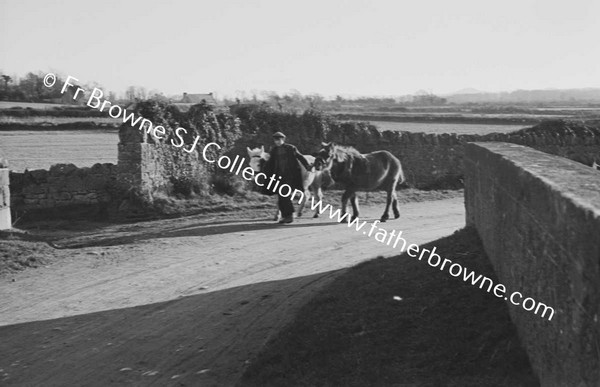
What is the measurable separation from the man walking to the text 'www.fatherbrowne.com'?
48.0 inches

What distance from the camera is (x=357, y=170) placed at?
Answer: 1816 cm

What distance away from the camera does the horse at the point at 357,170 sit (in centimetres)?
1758

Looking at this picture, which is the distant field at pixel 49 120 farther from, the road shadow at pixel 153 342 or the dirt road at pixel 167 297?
the road shadow at pixel 153 342

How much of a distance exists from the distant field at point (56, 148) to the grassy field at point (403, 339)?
16.4m

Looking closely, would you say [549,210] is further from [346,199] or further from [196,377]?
[346,199]

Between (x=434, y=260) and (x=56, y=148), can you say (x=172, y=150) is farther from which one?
(x=434, y=260)

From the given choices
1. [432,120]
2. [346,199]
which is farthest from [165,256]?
[432,120]

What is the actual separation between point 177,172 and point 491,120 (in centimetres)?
3906

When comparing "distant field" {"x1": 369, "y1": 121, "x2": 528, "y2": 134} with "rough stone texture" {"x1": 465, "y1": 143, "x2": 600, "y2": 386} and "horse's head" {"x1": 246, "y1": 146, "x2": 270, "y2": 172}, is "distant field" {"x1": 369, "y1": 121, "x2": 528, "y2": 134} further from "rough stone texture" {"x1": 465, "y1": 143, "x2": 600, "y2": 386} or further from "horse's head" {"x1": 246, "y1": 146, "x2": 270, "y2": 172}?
Answer: "rough stone texture" {"x1": 465, "y1": 143, "x2": 600, "y2": 386}

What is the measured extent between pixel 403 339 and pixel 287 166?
33.5 feet

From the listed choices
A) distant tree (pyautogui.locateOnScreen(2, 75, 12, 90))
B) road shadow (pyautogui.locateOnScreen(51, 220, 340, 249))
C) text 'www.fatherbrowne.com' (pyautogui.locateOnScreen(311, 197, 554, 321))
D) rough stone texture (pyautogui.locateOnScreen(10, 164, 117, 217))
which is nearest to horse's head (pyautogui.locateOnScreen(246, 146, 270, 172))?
road shadow (pyautogui.locateOnScreen(51, 220, 340, 249))

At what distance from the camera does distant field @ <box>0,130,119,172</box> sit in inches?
1005

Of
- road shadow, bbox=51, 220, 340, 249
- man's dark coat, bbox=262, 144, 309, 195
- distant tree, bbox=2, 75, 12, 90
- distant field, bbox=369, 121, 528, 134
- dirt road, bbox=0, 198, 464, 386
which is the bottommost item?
road shadow, bbox=51, 220, 340, 249

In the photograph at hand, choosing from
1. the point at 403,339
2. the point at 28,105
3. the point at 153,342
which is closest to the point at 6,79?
the point at 28,105
